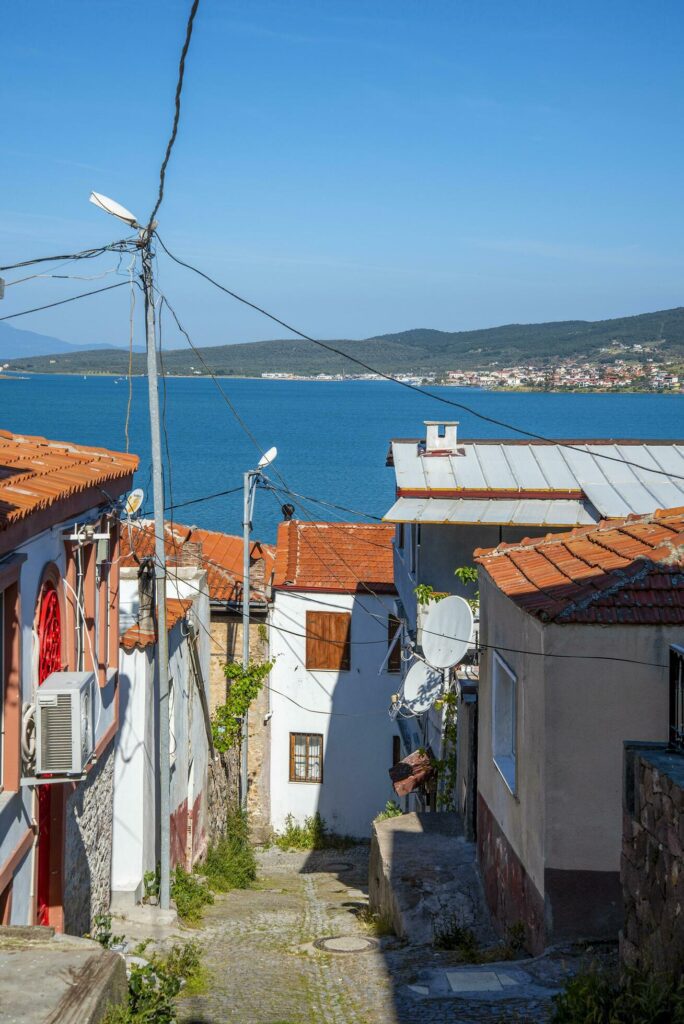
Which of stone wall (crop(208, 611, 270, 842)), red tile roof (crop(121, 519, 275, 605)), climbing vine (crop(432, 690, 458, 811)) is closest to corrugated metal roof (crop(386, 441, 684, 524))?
climbing vine (crop(432, 690, 458, 811))

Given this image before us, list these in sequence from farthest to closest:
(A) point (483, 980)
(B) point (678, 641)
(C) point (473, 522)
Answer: (C) point (473, 522), (B) point (678, 641), (A) point (483, 980)

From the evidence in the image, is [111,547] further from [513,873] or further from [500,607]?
[513,873]

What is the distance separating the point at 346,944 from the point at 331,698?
1514 cm

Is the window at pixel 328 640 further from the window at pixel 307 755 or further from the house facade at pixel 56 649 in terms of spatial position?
the house facade at pixel 56 649

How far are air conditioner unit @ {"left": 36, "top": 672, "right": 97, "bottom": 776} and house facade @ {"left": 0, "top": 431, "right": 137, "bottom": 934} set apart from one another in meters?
0.08

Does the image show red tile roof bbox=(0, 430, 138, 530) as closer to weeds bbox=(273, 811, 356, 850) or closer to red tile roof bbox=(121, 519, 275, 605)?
red tile roof bbox=(121, 519, 275, 605)

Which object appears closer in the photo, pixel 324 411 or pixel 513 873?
pixel 513 873

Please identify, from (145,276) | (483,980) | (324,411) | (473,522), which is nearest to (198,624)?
(473,522)

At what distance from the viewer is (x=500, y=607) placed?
37.0ft

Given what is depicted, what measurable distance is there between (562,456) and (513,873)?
1156cm

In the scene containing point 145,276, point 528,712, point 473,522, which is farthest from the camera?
point 473,522

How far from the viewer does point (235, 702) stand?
22.7m

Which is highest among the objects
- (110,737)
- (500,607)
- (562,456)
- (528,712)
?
(562,456)

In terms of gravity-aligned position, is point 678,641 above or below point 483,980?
above
